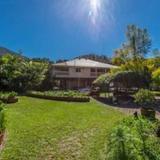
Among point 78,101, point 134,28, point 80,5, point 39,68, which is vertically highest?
point 134,28

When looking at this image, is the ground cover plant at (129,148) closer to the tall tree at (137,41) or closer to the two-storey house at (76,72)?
the tall tree at (137,41)

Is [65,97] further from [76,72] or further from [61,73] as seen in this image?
[76,72]

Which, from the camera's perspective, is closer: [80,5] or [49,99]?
[80,5]

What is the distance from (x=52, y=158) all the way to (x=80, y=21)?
827 inches

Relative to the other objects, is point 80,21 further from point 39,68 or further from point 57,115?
point 57,115

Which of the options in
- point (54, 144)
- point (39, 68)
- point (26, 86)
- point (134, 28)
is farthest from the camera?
point (134, 28)

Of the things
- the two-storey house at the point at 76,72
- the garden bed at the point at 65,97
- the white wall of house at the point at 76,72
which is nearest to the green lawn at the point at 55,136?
the garden bed at the point at 65,97

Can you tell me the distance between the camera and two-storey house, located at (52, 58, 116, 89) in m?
60.1

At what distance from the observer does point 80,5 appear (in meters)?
24.4

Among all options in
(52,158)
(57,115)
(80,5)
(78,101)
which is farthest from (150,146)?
(78,101)

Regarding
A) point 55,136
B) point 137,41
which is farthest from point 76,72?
point 55,136

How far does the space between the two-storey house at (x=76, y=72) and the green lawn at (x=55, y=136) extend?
134 ft

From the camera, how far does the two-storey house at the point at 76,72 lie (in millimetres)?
60094

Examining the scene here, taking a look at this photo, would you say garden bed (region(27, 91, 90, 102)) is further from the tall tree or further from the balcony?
the balcony
